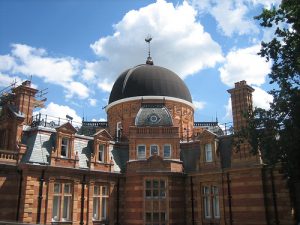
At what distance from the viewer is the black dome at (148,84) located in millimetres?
40688

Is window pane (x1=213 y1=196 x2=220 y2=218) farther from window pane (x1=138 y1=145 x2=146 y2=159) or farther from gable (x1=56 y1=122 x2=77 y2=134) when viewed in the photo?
gable (x1=56 y1=122 x2=77 y2=134)

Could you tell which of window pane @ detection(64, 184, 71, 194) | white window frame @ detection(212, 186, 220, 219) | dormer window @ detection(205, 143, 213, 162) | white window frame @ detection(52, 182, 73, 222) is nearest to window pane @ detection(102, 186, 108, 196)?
white window frame @ detection(52, 182, 73, 222)

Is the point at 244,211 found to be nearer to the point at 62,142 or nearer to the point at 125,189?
the point at 125,189

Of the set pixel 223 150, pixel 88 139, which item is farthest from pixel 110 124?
pixel 223 150

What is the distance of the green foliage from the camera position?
A: 18500 millimetres

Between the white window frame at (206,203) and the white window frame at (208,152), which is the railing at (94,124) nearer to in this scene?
the white window frame at (208,152)

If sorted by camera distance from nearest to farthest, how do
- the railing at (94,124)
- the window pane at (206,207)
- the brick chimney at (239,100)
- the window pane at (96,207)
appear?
the brick chimney at (239,100) < the window pane at (96,207) < the window pane at (206,207) < the railing at (94,124)

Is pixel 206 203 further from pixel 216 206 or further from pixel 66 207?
pixel 66 207

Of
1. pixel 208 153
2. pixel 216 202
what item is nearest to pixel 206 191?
pixel 216 202

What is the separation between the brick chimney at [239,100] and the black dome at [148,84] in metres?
12.3

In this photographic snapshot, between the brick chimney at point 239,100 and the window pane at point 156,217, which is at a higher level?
the brick chimney at point 239,100

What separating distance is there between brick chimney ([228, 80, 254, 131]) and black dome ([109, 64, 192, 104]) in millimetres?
12336

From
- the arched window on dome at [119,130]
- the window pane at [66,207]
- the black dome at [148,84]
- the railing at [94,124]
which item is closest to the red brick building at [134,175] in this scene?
the window pane at [66,207]

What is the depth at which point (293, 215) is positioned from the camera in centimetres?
2495
